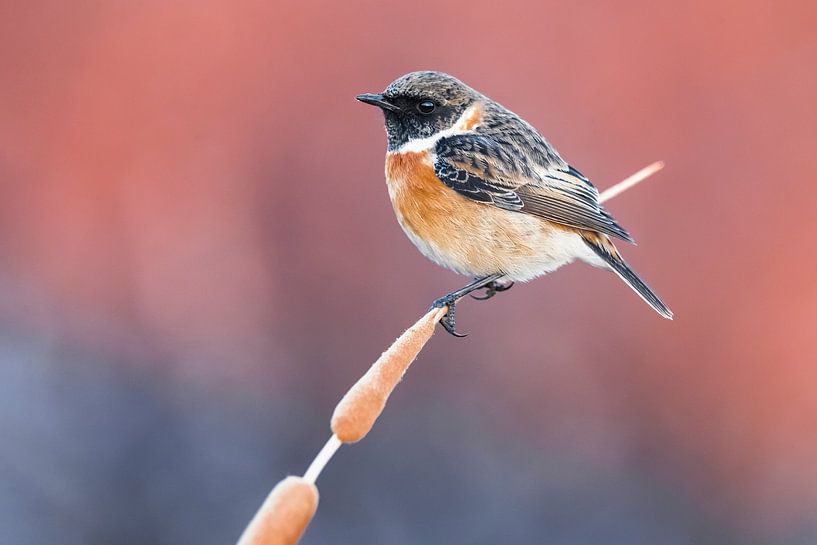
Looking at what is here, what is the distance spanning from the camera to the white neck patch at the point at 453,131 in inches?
142

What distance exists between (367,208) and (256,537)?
4.43 meters

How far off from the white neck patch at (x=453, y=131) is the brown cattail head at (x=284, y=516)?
244 centimetres

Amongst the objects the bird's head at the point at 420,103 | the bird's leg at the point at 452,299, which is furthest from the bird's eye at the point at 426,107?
the bird's leg at the point at 452,299

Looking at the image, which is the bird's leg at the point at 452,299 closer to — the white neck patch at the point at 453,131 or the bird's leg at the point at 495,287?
the bird's leg at the point at 495,287

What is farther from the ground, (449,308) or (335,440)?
(335,440)

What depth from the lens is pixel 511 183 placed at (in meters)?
3.79

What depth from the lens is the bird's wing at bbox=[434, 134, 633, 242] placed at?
11.9 feet

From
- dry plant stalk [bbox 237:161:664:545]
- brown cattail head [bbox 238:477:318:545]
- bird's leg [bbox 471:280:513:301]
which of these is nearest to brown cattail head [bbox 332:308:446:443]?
dry plant stalk [bbox 237:161:664:545]

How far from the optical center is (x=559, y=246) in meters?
3.75

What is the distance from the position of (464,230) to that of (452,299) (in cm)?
38

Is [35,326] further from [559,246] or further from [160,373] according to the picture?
[559,246]

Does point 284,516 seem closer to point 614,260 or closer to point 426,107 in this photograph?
point 426,107

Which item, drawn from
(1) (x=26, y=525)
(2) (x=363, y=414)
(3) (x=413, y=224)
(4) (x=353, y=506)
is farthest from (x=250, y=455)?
(2) (x=363, y=414)

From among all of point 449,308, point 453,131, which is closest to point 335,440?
point 449,308
